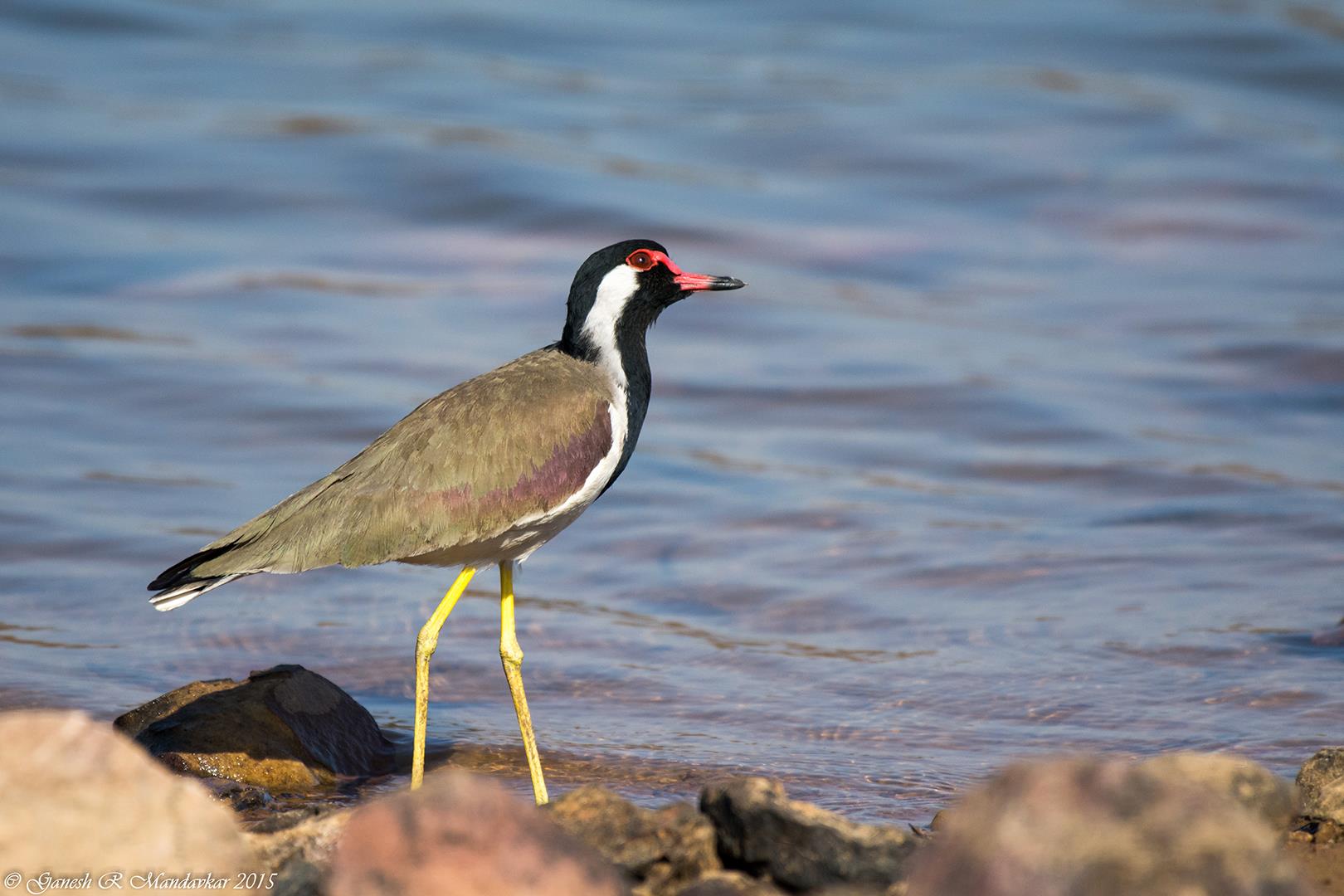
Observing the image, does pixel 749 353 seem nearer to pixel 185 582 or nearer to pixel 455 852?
pixel 185 582

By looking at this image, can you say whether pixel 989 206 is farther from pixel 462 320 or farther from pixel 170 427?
pixel 170 427

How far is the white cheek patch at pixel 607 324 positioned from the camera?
6617mm

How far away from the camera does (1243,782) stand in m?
4.83

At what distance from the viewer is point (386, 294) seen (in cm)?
1412

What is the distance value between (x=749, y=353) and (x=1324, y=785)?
828 centimetres

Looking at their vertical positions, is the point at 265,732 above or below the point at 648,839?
below

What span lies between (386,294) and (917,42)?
30.6ft

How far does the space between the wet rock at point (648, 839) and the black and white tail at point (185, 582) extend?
6.30 ft

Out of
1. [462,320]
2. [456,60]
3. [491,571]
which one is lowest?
[491,571]

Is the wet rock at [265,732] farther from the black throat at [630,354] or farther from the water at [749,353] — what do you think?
the black throat at [630,354]

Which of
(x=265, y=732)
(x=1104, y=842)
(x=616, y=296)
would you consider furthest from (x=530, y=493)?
(x=1104, y=842)

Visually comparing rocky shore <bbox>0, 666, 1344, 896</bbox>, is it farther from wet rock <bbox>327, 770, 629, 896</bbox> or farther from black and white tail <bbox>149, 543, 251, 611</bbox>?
black and white tail <bbox>149, 543, 251, 611</bbox>

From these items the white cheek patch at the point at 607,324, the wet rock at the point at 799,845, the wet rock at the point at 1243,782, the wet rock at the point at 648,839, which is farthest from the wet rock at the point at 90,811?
the white cheek patch at the point at 607,324

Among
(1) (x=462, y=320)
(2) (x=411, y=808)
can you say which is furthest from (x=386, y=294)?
(2) (x=411, y=808)
